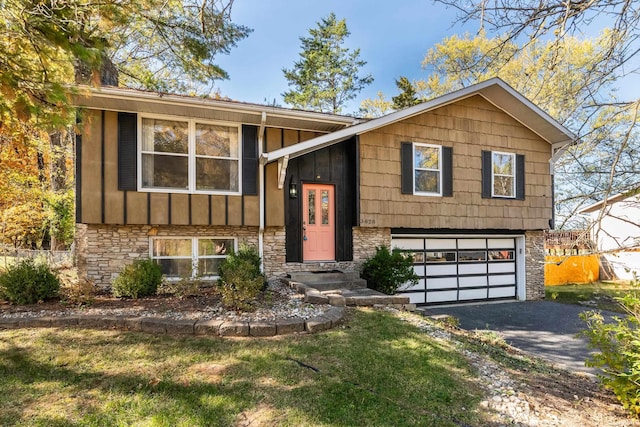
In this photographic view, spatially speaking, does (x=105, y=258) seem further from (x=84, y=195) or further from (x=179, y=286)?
(x=179, y=286)

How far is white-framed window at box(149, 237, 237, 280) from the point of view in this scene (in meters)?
7.52

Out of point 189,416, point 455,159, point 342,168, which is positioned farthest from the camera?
point 455,159

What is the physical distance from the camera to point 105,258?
7.06 metres

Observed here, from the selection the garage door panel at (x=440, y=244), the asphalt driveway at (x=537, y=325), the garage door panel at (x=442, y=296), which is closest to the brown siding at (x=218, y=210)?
the asphalt driveway at (x=537, y=325)

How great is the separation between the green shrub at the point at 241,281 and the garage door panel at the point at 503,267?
23.4 ft

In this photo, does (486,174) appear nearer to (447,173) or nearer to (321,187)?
(447,173)

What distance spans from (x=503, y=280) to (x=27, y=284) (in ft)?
37.5

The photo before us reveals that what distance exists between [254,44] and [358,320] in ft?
24.3

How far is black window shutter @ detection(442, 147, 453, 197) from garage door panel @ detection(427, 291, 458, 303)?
8.99ft

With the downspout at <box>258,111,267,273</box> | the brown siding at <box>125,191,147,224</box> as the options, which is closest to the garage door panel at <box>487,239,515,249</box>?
the downspout at <box>258,111,267,273</box>

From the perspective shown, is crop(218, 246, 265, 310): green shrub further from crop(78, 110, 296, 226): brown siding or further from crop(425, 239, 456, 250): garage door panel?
crop(425, 239, 456, 250): garage door panel

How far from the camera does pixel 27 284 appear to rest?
5.57 m

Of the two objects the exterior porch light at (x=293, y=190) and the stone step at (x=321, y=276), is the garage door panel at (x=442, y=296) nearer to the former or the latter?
the stone step at (x=321, y=276)

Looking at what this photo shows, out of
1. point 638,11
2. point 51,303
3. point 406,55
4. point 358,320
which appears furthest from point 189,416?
point 406,55
